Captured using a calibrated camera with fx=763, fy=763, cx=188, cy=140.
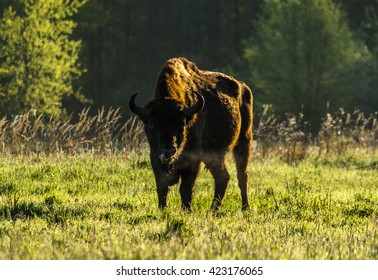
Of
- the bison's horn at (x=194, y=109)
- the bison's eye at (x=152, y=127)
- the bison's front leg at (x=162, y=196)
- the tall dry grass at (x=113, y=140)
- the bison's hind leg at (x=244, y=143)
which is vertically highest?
the bison's horn at (x=194, y=109)

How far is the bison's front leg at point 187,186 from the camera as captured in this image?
10.4 m

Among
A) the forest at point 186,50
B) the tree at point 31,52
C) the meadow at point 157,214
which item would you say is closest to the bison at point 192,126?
the meadow at point 157,214

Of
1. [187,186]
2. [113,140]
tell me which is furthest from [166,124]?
[113,140]

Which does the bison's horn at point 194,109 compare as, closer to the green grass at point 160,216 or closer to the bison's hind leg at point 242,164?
the green grass at point 160,216

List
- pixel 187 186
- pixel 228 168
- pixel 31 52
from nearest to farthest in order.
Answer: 1. pixel 187 186
2. pixel 228 168
3. pixel 31 52

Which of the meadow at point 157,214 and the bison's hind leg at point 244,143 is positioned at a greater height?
the bison's hind leg at point 244,143

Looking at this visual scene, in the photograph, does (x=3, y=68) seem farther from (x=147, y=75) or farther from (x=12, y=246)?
(x=147, y=75)

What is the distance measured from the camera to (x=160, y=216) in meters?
9.46

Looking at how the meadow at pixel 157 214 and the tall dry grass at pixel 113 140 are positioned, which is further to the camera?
the tall dry grass at pixel 113 140

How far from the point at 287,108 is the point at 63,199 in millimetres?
33528

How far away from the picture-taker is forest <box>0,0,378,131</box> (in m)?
32.0

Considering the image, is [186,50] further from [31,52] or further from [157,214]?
[157,214]

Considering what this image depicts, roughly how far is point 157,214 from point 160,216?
0.13 metres

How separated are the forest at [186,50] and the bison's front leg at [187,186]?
20.3m
